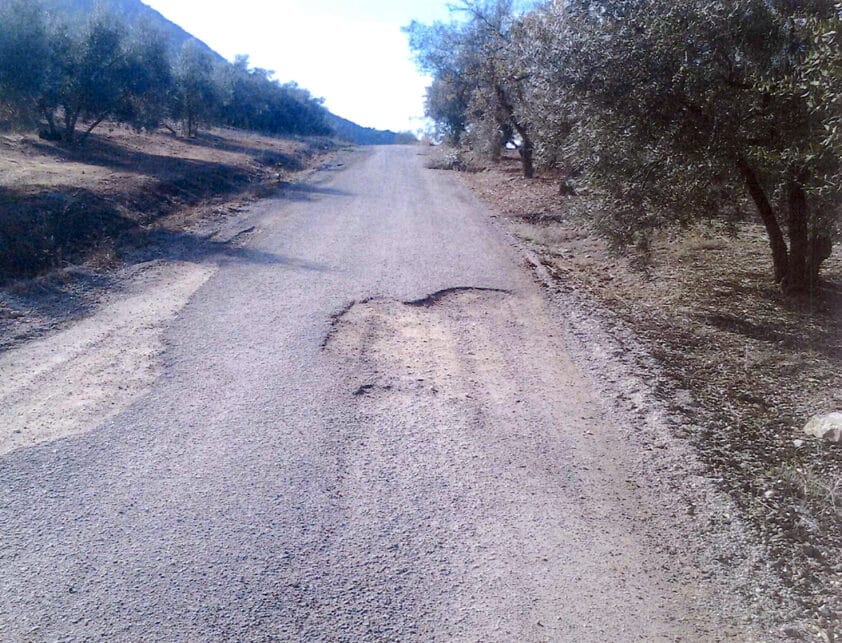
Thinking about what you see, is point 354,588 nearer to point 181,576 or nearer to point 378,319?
point 181,576

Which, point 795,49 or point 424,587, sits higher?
point 795,49

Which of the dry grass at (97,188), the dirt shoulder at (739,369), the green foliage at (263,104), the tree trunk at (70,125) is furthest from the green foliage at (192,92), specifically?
the dirt shoulder at (739,369)

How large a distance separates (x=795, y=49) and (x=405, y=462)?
4.79m

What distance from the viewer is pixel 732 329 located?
25.6 ft

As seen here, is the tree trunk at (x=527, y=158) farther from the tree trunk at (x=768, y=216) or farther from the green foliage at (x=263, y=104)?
the green foliage at (x=263, y=104)

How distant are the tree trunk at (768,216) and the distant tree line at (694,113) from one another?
0.02 m

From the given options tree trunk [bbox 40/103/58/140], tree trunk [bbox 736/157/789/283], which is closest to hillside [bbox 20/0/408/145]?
tree trunk [bbox 40/103/58/140]

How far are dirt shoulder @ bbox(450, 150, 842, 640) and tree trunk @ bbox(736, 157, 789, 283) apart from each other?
0.32m

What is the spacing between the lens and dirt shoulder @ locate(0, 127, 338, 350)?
8.52m

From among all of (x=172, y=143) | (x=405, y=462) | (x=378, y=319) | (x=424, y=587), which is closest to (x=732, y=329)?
(x=378, y=319)

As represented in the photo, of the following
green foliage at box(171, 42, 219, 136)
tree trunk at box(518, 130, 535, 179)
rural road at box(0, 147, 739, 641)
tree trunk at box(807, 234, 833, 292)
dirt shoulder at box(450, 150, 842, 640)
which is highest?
green foliage at box(171, 42, 219, 136)

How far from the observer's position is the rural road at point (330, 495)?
332cm

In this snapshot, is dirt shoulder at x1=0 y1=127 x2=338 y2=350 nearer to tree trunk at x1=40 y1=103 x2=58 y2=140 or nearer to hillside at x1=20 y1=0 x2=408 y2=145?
tree trunk at x1=40 y1=103 x2=58 y2=140

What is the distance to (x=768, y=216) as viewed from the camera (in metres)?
8.34
